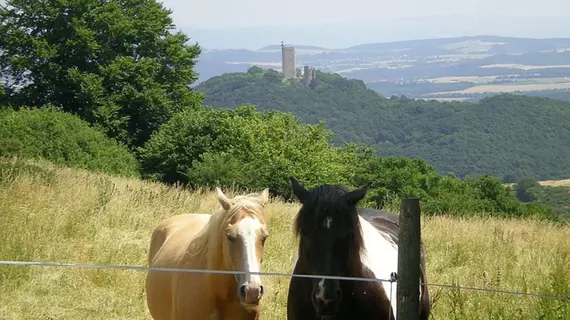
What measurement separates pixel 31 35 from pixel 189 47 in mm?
10870

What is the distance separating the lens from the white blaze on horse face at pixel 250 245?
552 centimetres

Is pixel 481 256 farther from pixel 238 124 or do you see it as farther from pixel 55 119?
pixel 55 119

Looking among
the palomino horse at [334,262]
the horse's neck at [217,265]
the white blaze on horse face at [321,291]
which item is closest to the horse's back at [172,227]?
the horse's neck at [217,265]

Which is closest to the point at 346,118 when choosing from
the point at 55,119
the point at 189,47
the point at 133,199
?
the point at 189,47

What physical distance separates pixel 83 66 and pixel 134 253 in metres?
43.1

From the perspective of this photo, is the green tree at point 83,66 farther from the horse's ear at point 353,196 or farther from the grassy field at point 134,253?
the horse's ear at point 353,196

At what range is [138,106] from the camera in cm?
5234

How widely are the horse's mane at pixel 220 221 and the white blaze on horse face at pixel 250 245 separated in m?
0.12

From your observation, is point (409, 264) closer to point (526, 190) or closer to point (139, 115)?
point (139, 115)

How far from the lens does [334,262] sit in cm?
536

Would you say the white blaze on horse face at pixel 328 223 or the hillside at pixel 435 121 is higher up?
the white blaze on horse face at pixel 328 223

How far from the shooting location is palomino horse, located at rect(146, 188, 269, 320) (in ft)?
18.6

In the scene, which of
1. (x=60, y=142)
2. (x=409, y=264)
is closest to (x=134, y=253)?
(x=409, y=264)

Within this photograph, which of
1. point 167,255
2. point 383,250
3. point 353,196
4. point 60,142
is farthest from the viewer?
point 60,142
